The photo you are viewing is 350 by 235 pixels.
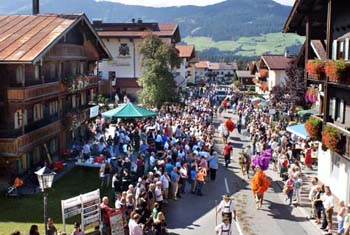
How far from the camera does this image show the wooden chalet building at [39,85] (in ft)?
77.7

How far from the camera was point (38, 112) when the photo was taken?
2803 cm

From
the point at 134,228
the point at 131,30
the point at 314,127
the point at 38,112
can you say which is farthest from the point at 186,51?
the point at 134,228

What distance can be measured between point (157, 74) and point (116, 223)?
33623 mm

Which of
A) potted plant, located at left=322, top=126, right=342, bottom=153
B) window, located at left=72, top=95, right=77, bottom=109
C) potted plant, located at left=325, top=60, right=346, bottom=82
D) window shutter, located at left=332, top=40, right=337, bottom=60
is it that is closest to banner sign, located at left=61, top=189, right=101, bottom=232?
potted plant, located at left=322, top=126, right=342, bottom=153

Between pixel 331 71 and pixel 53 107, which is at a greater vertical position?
pixel 331 71

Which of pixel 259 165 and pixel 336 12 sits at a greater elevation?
pixel 336 12

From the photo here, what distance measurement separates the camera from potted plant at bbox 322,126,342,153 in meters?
19.8

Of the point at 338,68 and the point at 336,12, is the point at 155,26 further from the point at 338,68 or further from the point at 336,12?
the point at 338,68

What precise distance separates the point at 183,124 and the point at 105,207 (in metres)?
19.9

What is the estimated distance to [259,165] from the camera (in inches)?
961

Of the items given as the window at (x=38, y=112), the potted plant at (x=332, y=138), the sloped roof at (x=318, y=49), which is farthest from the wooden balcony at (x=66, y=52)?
the potted plant at (x=332, y=138)

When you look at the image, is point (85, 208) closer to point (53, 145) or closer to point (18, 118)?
point (18, 118)

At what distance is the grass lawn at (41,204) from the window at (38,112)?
149 inches

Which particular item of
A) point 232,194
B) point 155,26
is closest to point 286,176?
point 232,194
